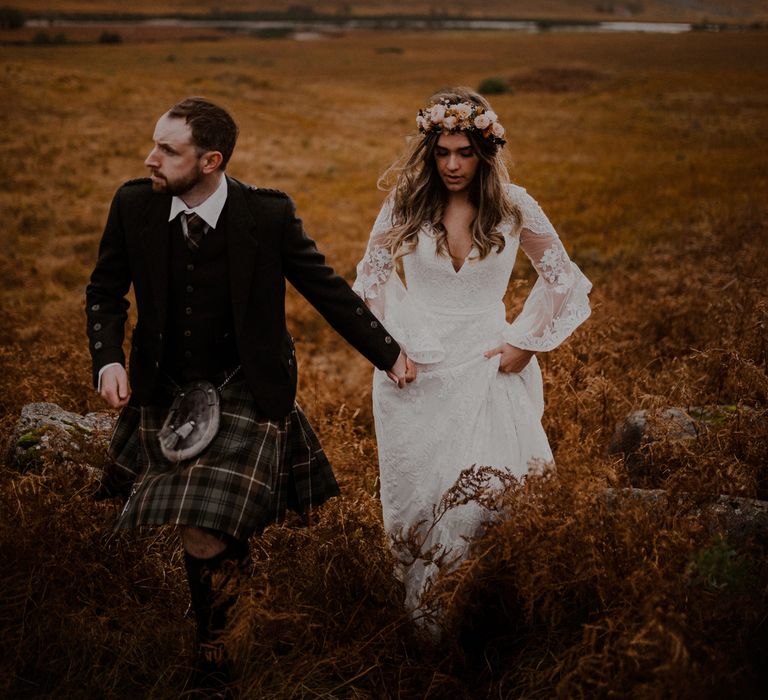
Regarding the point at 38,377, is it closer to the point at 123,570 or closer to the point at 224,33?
the point at 123,570

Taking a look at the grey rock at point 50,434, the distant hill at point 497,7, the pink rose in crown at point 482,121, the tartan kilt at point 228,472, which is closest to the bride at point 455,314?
the pink rose in crown at point 482,121

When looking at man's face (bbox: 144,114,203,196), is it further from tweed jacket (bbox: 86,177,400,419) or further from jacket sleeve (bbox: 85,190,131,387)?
jacket sleeve (bbox: 85,190,131,387)

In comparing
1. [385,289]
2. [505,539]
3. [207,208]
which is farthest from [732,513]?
[207,208]

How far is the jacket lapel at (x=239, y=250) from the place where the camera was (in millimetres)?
3127

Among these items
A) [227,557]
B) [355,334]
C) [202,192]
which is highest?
[202,192]

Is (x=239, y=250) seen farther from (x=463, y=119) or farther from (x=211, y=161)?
(x=463, y=119)

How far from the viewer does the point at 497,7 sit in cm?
16988

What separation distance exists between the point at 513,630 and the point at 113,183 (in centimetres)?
1707

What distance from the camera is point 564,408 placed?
5082 millimetres

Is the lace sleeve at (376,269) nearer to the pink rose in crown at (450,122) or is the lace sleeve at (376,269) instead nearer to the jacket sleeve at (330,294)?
the jacket sleeve at (330,294)

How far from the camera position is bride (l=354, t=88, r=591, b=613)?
143 inches

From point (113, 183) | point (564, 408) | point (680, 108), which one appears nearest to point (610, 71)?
point (680, 108)

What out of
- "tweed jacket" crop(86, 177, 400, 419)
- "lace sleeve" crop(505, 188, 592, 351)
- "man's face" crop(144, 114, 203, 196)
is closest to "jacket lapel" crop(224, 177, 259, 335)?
"tweed jacket" crop(86, 177, 400, 419)

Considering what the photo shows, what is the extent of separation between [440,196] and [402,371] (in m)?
1.06
